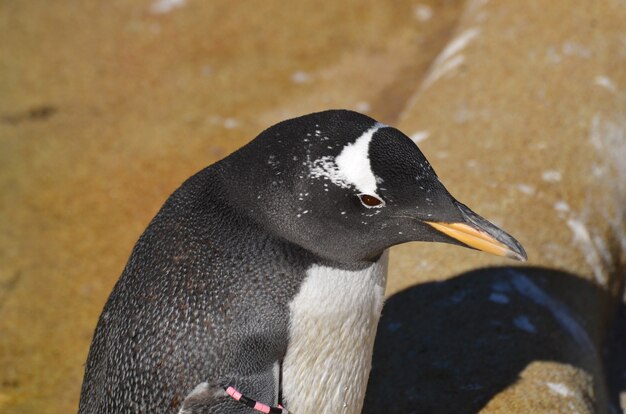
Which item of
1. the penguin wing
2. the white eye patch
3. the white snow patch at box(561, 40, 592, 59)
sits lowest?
the white snow patch at box(561, 40, 592, 59)

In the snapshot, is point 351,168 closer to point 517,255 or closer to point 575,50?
point 517,255

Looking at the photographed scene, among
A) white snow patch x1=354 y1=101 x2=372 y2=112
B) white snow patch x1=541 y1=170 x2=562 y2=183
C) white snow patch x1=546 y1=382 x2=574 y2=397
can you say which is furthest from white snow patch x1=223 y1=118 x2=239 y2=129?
white snow patch x1=546 y1=382 x2=574 y2=397

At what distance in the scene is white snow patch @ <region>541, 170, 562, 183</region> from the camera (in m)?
4.41

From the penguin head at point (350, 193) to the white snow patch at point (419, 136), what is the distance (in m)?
2.21

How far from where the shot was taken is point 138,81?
6328 millimetres

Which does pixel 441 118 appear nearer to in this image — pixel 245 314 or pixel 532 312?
pixel 532 312

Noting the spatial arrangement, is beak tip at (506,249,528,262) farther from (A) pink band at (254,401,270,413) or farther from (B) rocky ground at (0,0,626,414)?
(B) rocky ground at (0,0,626,414)

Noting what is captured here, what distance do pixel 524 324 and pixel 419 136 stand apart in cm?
144

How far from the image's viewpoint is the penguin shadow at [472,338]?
11.4 feet

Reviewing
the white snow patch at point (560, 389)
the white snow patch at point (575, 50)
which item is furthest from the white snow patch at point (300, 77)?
the white snow patch at point (560, 389)

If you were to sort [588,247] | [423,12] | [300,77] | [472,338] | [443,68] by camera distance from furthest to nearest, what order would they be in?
[423,12] → [300,77] → [443,68] → [588,247] → [472,338]

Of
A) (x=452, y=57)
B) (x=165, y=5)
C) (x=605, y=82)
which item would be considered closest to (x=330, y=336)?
(x=605, y=82)

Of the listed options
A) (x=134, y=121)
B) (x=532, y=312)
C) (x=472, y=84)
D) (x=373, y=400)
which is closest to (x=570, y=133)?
(x=472, y=84)

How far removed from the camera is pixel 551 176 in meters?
4.43
